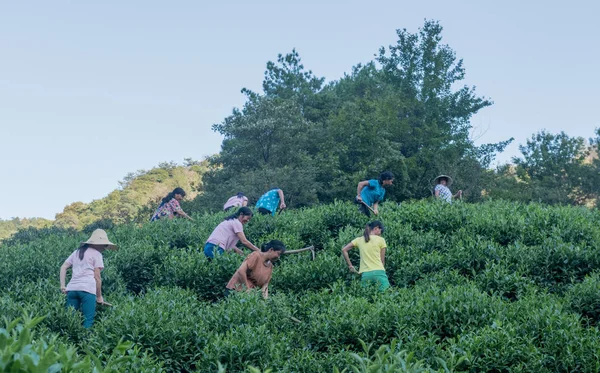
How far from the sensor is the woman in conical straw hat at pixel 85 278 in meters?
10.4

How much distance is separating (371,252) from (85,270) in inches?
190

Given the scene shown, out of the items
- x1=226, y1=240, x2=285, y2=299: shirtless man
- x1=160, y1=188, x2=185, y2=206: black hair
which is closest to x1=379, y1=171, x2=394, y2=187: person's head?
x1=226, y1=240, x2=285, y2=299: shirtless man

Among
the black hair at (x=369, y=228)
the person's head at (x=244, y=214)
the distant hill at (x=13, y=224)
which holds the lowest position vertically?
the black hair at (x=369, y=228)

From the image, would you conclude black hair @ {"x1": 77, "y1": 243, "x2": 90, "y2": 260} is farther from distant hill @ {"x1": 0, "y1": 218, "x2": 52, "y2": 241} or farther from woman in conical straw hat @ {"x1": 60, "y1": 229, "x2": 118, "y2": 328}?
distant hill @ {"x1": 0, "y1": 218, "x2": 52, "y2": 241}

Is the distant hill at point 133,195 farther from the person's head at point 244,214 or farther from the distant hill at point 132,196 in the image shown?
the person's head at point 244,214

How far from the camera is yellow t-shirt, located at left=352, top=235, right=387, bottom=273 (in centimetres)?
1185

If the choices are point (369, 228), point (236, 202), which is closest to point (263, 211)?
point (236, 202)

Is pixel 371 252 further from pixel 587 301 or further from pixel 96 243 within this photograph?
pixel 96 243

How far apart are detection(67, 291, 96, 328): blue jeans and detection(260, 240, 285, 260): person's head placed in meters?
2.82

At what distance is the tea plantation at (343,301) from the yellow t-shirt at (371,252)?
0.42 metres

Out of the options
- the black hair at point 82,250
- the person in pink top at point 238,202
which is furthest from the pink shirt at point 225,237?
the person in pink top at point 238,202

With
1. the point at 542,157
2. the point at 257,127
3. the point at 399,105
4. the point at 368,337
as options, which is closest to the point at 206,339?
the point at 368,337

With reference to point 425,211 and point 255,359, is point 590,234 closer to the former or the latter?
point 425,211

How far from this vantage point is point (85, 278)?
408 inches
